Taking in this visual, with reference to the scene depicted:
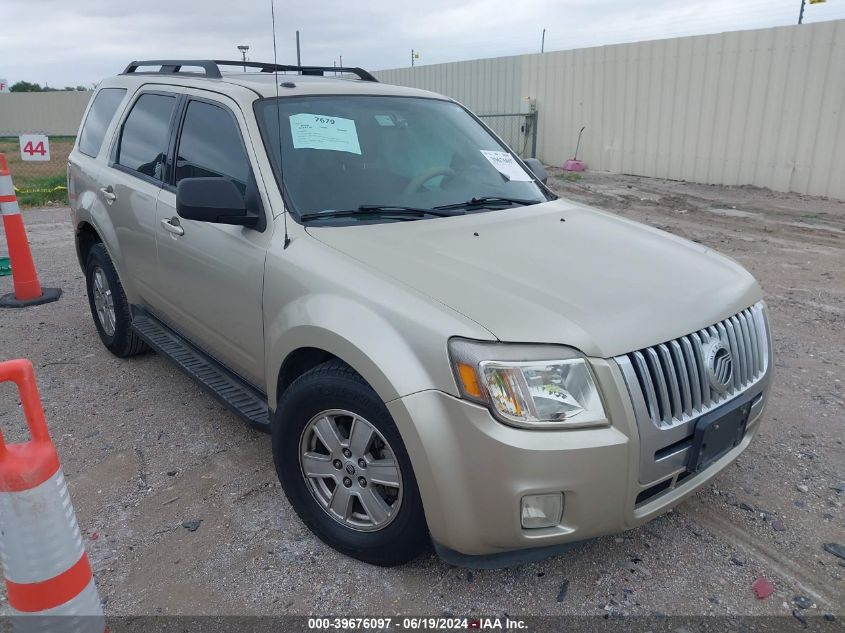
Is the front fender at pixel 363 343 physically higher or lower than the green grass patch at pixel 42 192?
higher

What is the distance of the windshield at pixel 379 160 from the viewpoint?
3.03 metres

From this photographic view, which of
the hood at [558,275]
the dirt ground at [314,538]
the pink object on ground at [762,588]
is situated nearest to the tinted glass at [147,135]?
the dirt ground at [314,538]

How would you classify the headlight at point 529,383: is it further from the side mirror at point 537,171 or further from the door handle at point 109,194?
the door handle at point 109,194

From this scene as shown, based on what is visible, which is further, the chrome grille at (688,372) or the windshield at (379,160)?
the windshield at (379,160)

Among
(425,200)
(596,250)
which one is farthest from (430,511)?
(425,200)

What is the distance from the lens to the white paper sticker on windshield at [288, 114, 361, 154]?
10.3ft

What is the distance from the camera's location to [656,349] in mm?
2271

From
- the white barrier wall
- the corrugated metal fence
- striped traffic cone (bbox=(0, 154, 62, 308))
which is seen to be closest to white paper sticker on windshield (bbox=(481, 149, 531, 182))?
striped traffic cone (bbox=(0, 154, 62, 308))

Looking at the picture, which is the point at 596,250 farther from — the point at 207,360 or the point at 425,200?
the point at 207,360

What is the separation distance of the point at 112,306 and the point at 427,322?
10.8 feet

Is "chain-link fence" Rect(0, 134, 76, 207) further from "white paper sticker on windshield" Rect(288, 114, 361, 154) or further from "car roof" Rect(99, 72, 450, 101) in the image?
"white paper sticker on windshield" Rect(288, 114, 361, 154)

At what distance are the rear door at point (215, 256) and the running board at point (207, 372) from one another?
0.07 meters

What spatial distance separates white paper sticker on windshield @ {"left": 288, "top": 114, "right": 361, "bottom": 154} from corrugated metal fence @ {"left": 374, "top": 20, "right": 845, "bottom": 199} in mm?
10298

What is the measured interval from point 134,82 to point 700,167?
36.7ft
